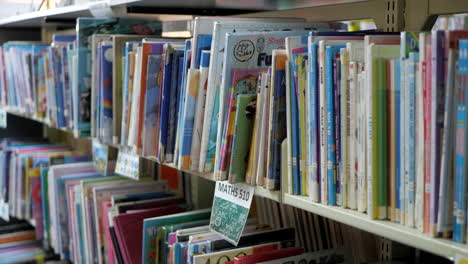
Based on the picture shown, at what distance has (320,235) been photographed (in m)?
1.53

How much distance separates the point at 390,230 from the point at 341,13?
77 centimetres

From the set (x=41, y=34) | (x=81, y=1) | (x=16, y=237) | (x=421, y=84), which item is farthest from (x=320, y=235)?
(x=41, y=34)

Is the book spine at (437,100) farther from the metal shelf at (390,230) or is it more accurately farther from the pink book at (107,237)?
the pink book at (107,237)

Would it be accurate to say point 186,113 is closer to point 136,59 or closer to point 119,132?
point 136,59

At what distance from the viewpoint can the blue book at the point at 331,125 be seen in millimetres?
1022

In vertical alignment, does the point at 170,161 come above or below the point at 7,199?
above

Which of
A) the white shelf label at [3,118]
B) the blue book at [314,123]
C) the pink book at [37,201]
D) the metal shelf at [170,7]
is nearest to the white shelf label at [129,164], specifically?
the metal shelf at [170,7]

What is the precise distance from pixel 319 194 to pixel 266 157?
5.8 inches

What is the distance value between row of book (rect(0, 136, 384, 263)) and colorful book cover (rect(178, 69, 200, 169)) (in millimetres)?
202

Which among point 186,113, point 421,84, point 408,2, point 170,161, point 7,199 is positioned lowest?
point 7,199

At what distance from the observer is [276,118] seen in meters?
1.15

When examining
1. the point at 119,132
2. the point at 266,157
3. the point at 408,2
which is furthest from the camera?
the point at 119,132

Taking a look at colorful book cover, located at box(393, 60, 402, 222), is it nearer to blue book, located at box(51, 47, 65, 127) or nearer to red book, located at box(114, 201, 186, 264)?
red book, located at box(114, 201, 186, 264)

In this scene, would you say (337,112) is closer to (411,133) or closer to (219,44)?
(411,133)
